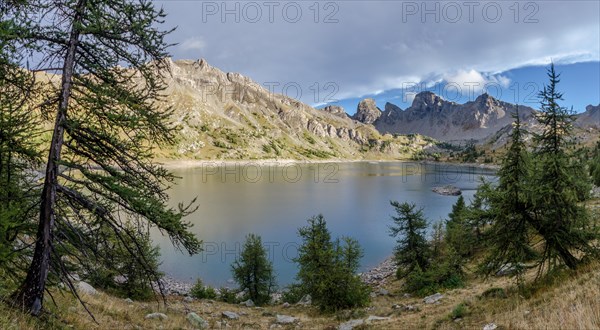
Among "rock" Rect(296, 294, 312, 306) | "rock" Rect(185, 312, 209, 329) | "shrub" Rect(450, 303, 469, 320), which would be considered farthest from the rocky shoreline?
"shrub" Rect(450, 303, 469, 320)

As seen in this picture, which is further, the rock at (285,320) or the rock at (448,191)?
the rock at (448,191)

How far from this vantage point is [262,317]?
2072 cm

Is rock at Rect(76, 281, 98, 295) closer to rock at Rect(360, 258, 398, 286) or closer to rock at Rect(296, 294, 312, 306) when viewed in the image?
rock at Rect(296, 294, 312, 306)

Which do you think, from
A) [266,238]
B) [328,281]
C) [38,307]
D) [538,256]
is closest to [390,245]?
[266,238]

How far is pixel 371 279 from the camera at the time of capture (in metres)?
35.8

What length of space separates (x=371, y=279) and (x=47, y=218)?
113 feet

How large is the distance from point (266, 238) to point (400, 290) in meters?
25.7

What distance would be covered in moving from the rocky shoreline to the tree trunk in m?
25.0

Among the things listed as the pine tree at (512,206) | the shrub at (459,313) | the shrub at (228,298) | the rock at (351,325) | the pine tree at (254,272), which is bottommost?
the shrub at (228,298)

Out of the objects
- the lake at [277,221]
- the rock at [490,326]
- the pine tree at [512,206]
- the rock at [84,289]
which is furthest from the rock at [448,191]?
the rock at [84,289]

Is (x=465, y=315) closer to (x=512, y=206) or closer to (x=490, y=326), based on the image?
(x=490, y=326)

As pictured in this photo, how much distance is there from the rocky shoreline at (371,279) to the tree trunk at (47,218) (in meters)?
25.0

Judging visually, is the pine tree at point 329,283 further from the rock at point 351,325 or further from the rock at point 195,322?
the rock at point 195,322

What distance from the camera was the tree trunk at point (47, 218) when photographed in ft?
23.4
